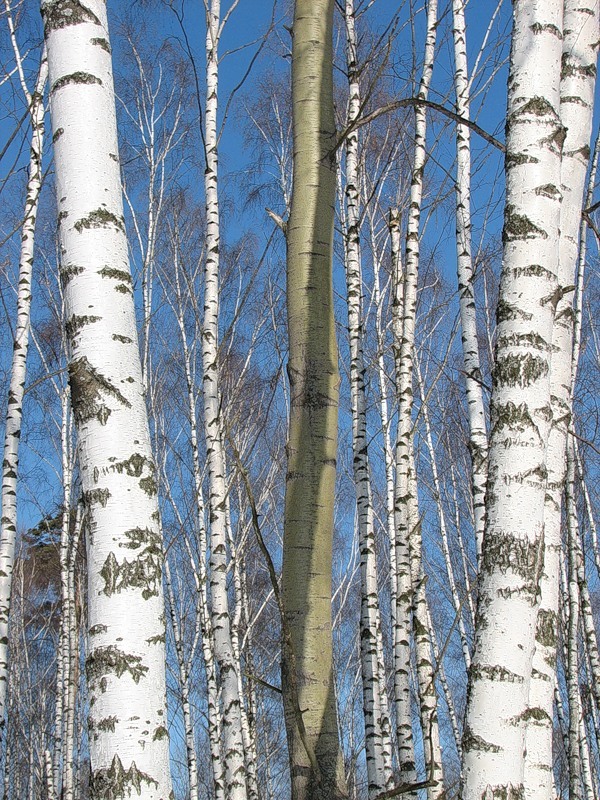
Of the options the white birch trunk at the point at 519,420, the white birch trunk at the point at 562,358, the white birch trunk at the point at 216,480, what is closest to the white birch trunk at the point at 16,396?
the white birch trunk at the point at 216,480

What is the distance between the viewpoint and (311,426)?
299 centimetres

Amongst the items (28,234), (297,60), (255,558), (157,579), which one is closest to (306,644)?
(157,579)

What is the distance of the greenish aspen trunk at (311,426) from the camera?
2.71m

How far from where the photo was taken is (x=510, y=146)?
229 cm

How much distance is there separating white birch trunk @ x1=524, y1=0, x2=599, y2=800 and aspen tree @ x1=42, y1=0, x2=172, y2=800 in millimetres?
1173

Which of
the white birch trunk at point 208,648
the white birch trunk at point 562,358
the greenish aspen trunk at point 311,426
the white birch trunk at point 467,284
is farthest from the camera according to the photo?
the white birch trunk at point 208,648

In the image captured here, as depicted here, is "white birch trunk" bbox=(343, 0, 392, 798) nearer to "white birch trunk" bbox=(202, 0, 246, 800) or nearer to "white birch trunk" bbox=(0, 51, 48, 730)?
"white birch trunk" bbox=(202, 0, 246, 800)

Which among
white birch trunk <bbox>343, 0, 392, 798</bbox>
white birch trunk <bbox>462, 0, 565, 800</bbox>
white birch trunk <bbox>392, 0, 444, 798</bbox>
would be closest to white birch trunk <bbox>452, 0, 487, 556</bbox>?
white birch trunk <bbox>392, 0, 444, 798</bbox>

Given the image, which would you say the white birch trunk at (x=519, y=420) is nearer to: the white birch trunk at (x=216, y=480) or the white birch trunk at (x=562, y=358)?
the white birch trunk at (x=562, y=358)

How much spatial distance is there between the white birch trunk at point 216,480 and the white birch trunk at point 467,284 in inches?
55.8

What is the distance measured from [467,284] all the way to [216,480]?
6.33ft

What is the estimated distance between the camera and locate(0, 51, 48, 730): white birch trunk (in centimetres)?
512

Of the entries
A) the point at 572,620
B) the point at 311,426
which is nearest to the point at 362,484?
the point at 311,426

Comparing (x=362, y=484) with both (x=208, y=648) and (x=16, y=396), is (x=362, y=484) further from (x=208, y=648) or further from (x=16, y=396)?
(x=208, y=648)
